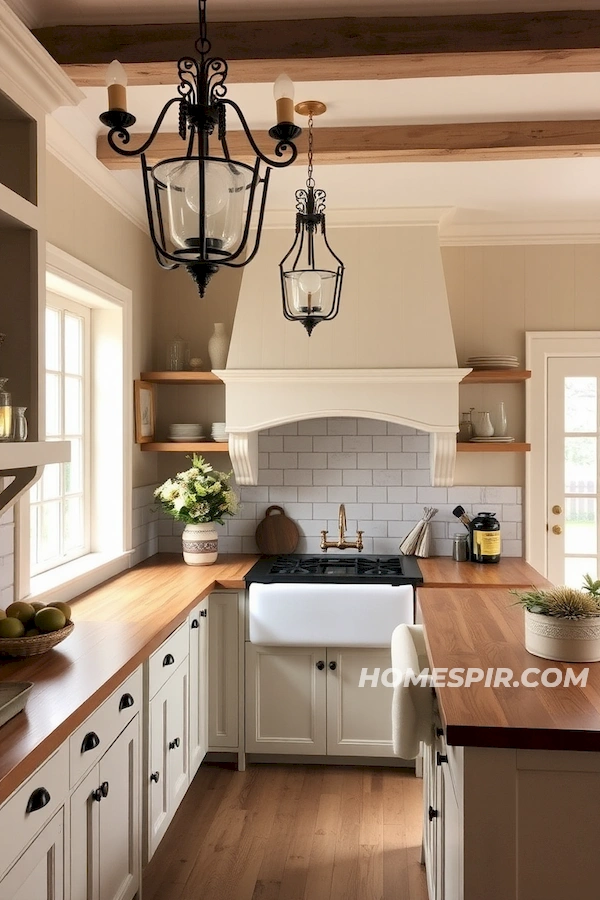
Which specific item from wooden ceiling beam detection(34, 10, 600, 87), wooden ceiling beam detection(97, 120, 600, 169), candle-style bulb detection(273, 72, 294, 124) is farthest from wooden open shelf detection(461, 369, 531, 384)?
candle-style bulb detection(273, 72, 294, 124)

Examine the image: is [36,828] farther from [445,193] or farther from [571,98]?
[445,193]

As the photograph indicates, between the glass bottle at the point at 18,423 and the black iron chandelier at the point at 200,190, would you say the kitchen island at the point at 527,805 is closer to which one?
the black iron chandelier at the point at 200,190

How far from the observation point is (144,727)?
2.67 metres

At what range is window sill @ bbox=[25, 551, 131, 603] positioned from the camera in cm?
305

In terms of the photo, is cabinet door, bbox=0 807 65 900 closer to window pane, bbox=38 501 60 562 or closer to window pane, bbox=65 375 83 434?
window pane, bbox=38 501 60 562

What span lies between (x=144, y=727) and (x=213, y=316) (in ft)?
8.70

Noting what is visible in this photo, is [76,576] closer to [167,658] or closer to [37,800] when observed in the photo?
[167,658]

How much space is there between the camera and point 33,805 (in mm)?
1717

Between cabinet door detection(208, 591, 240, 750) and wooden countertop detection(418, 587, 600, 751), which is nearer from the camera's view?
wooden countertop detection(418, 587, 600, 751)

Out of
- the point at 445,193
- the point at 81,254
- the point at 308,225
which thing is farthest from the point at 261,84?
the point at 445,193

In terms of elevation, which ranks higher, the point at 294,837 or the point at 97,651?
the point at 97,651

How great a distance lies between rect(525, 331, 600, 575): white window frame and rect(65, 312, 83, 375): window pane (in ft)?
8.13

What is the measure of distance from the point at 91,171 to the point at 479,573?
2.65m

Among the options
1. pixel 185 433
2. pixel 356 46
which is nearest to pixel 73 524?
pixel 185 433
